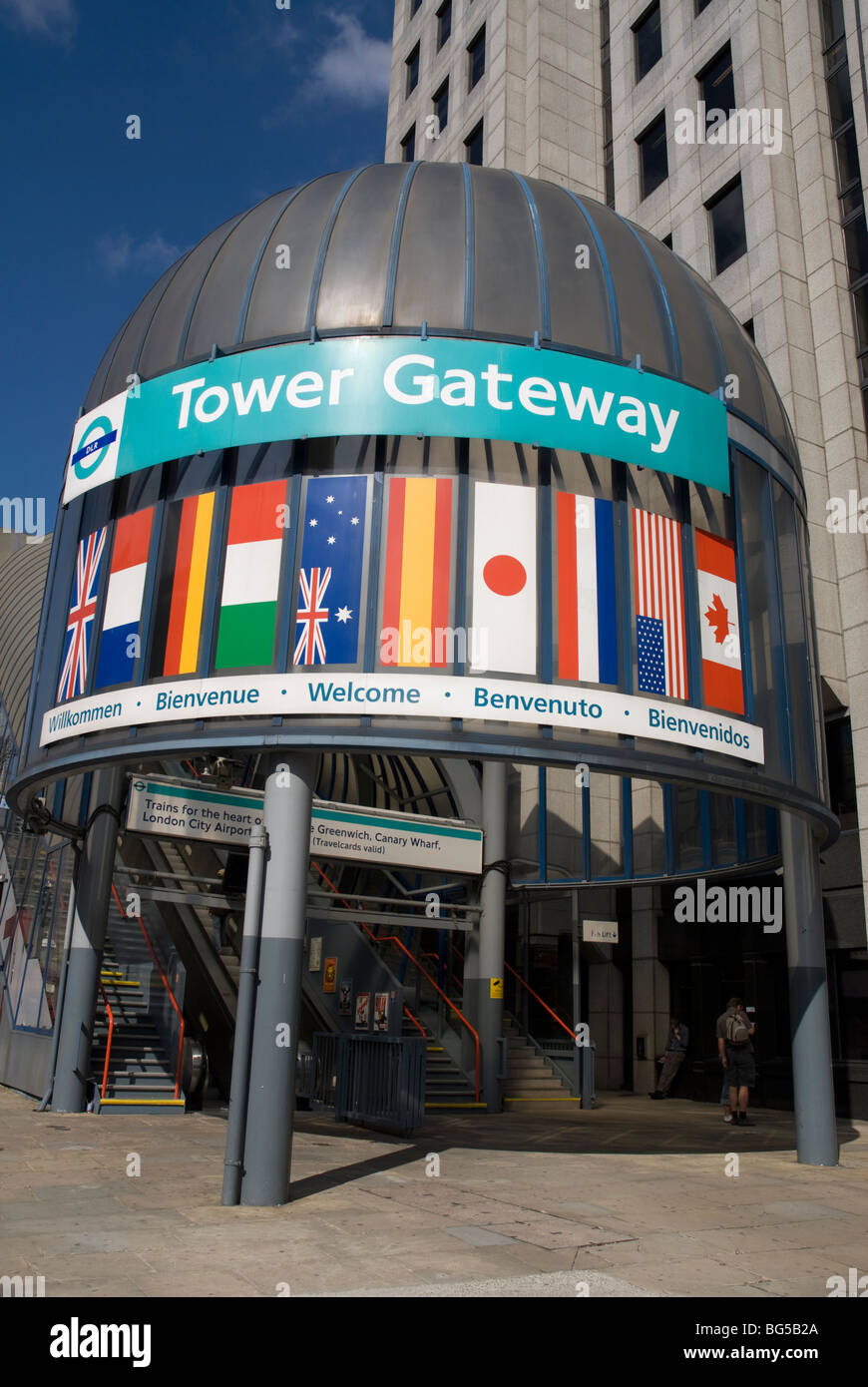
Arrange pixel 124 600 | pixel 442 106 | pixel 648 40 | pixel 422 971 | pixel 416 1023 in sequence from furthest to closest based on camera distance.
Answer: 1. pixel 442 106
2. pixel 648 40
3. pixel 422 971
4. pixel 416 1023
5. pixel 124 600

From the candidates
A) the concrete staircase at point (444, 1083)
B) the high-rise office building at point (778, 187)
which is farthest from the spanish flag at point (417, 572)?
the concrete staircase at point (444, 1083)

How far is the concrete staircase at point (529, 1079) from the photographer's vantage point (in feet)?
65.4

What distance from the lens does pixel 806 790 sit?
12.1m

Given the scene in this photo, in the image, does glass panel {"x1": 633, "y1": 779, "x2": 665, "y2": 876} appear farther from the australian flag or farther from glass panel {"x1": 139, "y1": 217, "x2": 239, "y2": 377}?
glass panel {"x1": 139, "y1": 217, "x2": 239, "y2": 377}

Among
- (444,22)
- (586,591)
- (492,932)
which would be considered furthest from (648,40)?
(586,591)

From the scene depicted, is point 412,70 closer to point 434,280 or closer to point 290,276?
point 290,276

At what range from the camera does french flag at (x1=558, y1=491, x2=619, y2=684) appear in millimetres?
10422

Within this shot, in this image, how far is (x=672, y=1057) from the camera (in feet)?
72.6

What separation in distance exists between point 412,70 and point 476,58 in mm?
7235

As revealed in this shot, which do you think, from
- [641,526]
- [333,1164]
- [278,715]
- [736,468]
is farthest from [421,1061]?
[736,468]

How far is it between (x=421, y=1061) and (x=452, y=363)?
8.60 metres
